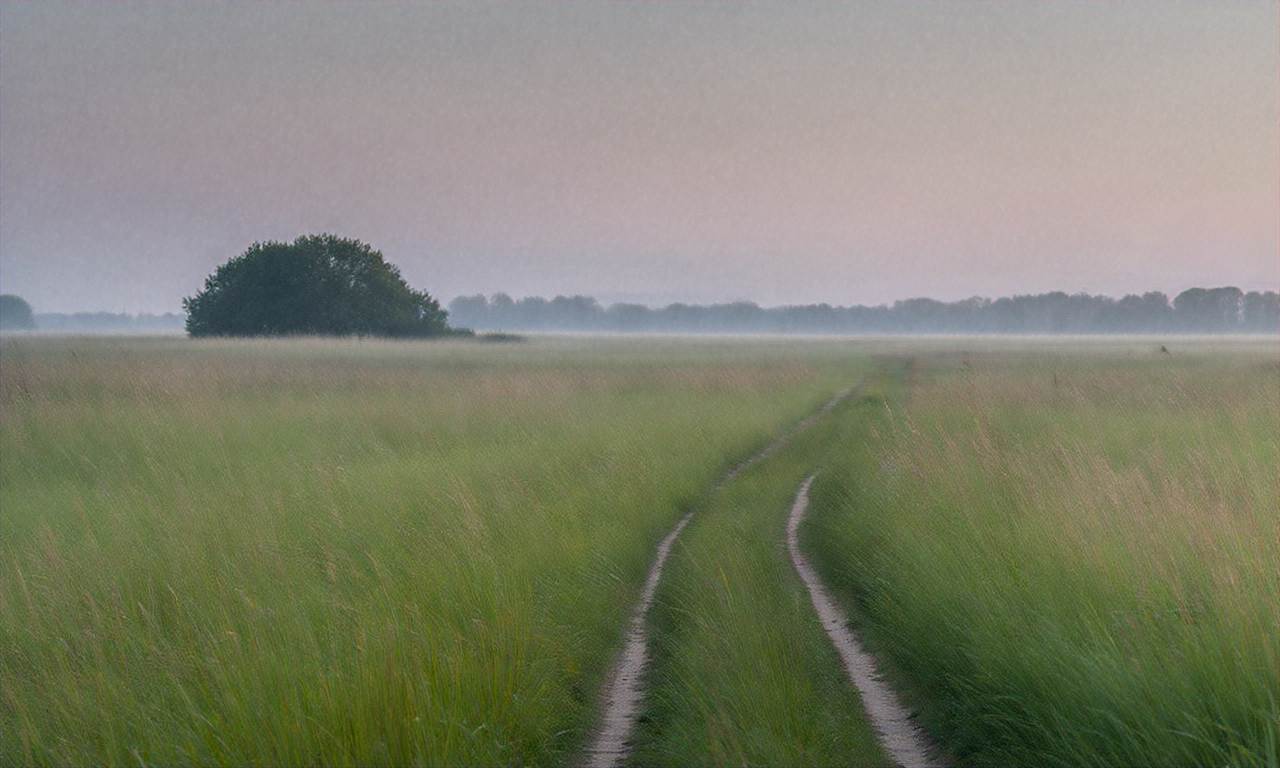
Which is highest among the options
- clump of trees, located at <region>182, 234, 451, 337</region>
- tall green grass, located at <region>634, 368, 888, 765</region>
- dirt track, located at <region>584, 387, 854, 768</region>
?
clump of trees, located at <region>182, 234, 451, 337</region>

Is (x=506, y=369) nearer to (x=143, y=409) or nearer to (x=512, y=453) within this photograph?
(x=143, y=409)

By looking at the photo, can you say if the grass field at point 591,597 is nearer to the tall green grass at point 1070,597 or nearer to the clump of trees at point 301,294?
the tall green grass at point 1070,597

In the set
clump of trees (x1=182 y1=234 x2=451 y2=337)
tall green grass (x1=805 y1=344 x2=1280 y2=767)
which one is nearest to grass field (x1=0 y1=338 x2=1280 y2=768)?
tall green grass (x1=805 y1=344 x2=1280 y2=767)

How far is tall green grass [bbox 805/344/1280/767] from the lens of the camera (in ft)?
15.7

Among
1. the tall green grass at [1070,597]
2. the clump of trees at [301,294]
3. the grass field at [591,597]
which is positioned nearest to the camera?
the tall green grass at [1070,597]

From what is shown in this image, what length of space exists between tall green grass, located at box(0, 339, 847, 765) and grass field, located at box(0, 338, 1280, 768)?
1.4 inches

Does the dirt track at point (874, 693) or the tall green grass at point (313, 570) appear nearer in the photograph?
the tall green grass at point (313, 570)

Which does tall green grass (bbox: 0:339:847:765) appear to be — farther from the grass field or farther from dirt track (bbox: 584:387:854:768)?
dirt track (bbox: 584:387:854:768)

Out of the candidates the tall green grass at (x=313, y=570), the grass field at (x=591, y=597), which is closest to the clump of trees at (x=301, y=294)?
the tall green grass at (x=313, y=570)

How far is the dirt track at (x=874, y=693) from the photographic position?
5918 millimetres

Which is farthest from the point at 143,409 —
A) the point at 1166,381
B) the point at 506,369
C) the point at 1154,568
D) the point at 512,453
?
the point at 1166,381

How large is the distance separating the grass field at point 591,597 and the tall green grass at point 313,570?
4cm

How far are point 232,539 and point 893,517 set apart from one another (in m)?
6.73

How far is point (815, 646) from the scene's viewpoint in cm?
777
